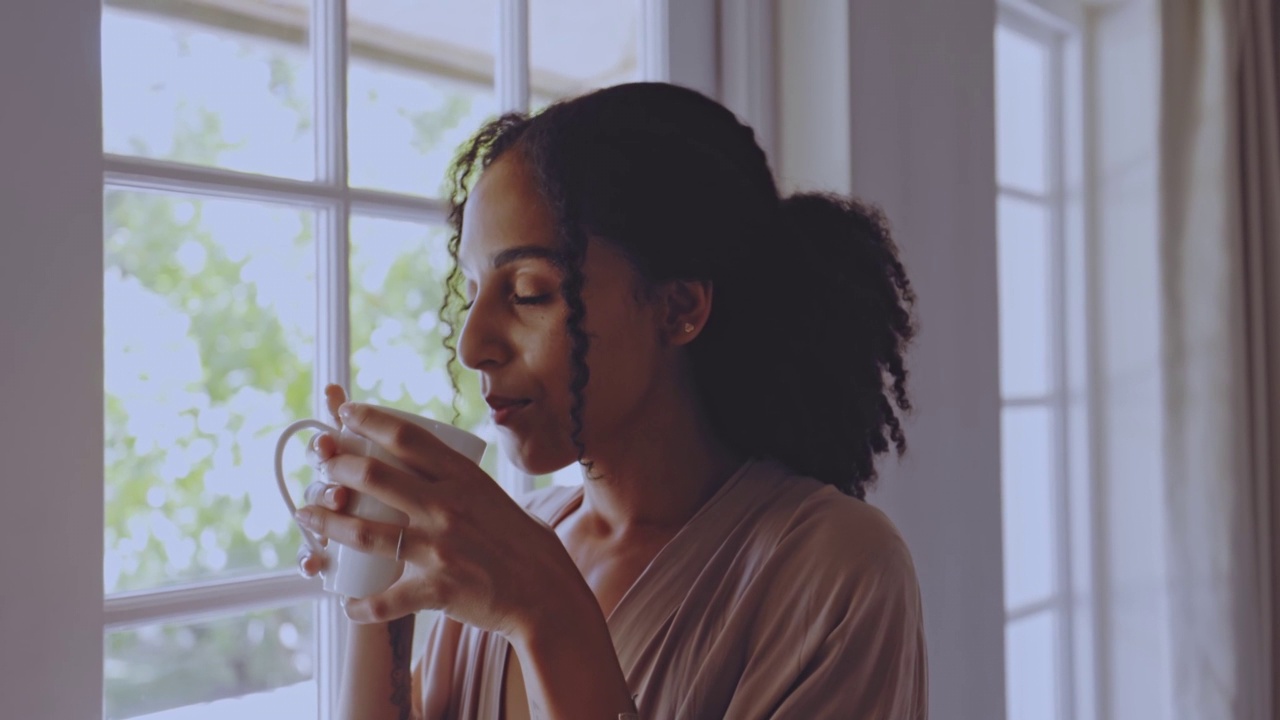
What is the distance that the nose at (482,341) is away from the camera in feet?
2.74

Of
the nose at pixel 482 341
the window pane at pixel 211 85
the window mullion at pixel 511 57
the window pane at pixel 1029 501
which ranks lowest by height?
the window pane at pixel 1029 501

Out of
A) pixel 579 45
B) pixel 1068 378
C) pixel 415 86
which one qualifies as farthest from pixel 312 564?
pixel 1068 378

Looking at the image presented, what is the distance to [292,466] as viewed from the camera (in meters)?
1.34

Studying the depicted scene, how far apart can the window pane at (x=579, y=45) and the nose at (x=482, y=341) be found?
0.53 meters

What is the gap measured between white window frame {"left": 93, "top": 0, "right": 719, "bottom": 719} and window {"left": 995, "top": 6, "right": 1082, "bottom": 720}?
142 centimetres

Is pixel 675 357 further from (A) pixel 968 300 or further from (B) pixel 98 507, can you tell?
(A) pixel 968 300

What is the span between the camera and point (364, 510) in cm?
72

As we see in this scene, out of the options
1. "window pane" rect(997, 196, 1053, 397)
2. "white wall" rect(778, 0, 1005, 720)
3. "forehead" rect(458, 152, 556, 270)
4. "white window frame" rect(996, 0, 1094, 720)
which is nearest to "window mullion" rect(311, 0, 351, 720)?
"forehead" rect(458, 152, 556, 270)

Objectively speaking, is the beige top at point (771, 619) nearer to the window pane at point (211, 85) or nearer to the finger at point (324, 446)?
the finger at point (324, 446)

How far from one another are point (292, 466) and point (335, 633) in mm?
350

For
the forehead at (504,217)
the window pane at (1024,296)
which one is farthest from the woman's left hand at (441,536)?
the window pane at (1024,296)

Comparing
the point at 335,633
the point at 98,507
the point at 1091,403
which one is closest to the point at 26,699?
the point at 98,507

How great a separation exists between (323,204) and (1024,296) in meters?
1.79

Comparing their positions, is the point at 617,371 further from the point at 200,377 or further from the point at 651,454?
the point at 200,377
